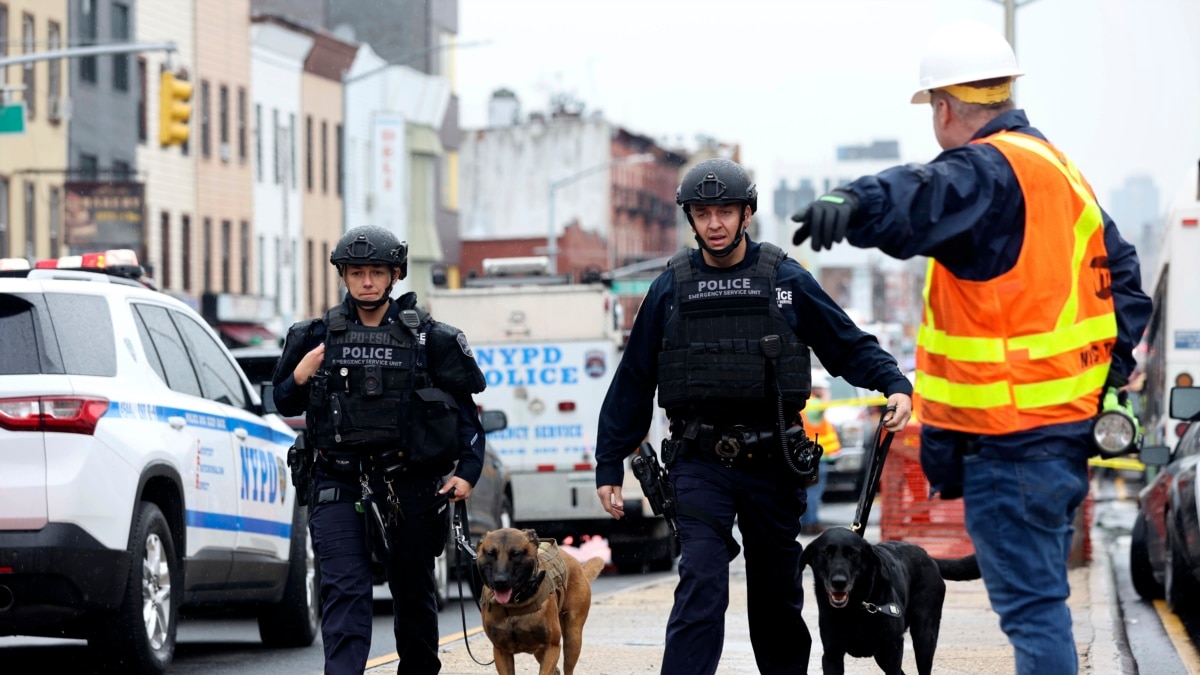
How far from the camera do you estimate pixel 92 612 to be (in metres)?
8.83

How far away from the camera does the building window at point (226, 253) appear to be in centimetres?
4781

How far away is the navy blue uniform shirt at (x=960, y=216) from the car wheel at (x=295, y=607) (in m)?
6.60

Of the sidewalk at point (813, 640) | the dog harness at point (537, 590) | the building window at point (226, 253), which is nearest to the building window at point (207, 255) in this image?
the building window at point (226, 253)

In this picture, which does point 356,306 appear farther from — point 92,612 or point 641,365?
point 92,612

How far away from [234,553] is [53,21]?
30633mm

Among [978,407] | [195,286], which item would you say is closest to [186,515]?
[978,407]

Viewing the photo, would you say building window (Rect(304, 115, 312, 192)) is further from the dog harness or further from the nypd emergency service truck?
the dog harness

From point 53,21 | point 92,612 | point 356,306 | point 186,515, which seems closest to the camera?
point 356,306

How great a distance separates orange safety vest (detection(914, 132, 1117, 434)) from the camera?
5.15 metres

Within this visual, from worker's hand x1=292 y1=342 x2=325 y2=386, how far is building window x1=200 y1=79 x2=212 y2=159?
3921 centimetres

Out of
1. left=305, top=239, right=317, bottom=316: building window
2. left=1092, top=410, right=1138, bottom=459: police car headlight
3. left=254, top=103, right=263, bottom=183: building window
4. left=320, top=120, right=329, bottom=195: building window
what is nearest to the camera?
left=1092, top=410, right=1138, bottom=459: police car headlight

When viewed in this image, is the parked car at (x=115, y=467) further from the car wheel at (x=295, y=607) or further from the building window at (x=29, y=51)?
the building window at (x=29, y=51)

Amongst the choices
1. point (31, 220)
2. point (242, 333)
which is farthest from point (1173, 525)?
point (242, 333)

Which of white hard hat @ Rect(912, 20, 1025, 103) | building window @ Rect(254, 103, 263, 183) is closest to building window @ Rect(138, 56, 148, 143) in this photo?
building window @ Rect(254, 103, 263, 183)
